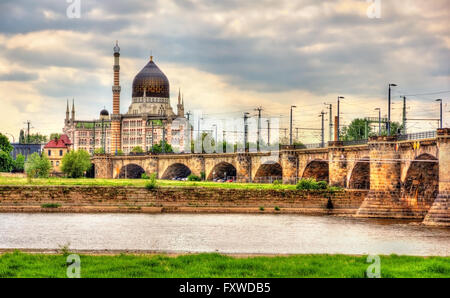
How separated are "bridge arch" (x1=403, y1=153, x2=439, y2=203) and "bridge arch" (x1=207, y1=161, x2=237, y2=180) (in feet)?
144

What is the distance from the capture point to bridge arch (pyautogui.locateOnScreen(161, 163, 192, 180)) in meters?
118

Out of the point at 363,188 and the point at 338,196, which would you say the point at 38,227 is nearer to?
the point at 338,196

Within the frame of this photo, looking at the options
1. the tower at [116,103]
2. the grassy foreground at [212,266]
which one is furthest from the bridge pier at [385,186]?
the tower at [116,103]

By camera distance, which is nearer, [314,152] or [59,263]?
[59,263]

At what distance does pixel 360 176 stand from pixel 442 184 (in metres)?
19.3

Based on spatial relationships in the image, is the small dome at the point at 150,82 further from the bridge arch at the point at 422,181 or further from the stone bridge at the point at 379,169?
the bridge arch at the point at 422,181

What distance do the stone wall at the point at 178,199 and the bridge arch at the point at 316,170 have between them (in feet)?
42.3

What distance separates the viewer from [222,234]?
41812 mm

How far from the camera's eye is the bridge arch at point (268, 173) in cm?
8800

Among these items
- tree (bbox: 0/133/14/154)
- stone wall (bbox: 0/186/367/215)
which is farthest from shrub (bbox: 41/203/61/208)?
tree (bbox: 0/133/14/154)

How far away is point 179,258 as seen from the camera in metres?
19.9
